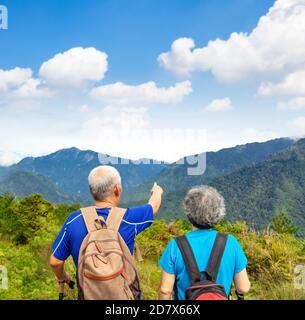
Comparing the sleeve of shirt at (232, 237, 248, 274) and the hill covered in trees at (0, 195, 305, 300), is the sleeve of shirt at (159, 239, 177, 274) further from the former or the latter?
the hill covered in trees at (0, 195, 305, 300)

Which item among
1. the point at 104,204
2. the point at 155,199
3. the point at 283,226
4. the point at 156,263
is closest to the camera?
the point at 104,204

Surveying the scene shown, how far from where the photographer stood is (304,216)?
560 ft

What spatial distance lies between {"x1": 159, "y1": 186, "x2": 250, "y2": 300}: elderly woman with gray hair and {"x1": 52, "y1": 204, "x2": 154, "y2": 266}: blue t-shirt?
0.38 meters

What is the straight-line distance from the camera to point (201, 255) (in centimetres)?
264

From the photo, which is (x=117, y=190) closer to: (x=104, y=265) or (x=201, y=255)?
(x=104, y=265)

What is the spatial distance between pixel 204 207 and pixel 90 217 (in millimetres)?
818

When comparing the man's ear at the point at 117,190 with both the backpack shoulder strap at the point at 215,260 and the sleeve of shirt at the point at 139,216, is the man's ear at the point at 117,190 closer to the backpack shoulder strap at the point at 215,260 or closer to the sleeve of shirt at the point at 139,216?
the sleeve of shirt at the point at 139,216

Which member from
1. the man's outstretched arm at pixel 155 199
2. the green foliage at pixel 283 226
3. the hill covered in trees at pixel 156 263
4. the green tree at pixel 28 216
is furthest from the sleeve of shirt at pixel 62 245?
the green tree at pixel 28 216

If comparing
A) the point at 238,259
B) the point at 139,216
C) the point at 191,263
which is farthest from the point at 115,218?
the point at 238,259

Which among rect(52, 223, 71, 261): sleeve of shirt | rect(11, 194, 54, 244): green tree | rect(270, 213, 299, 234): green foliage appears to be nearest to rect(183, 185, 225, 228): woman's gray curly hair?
rect(52, 223, 71, 261): sleeve of shirt

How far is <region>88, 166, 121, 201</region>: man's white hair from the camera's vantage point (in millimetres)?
2961

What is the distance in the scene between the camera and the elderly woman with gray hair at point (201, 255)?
2.64 m

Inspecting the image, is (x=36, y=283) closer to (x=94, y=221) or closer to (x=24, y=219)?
(x=94, y=221)
